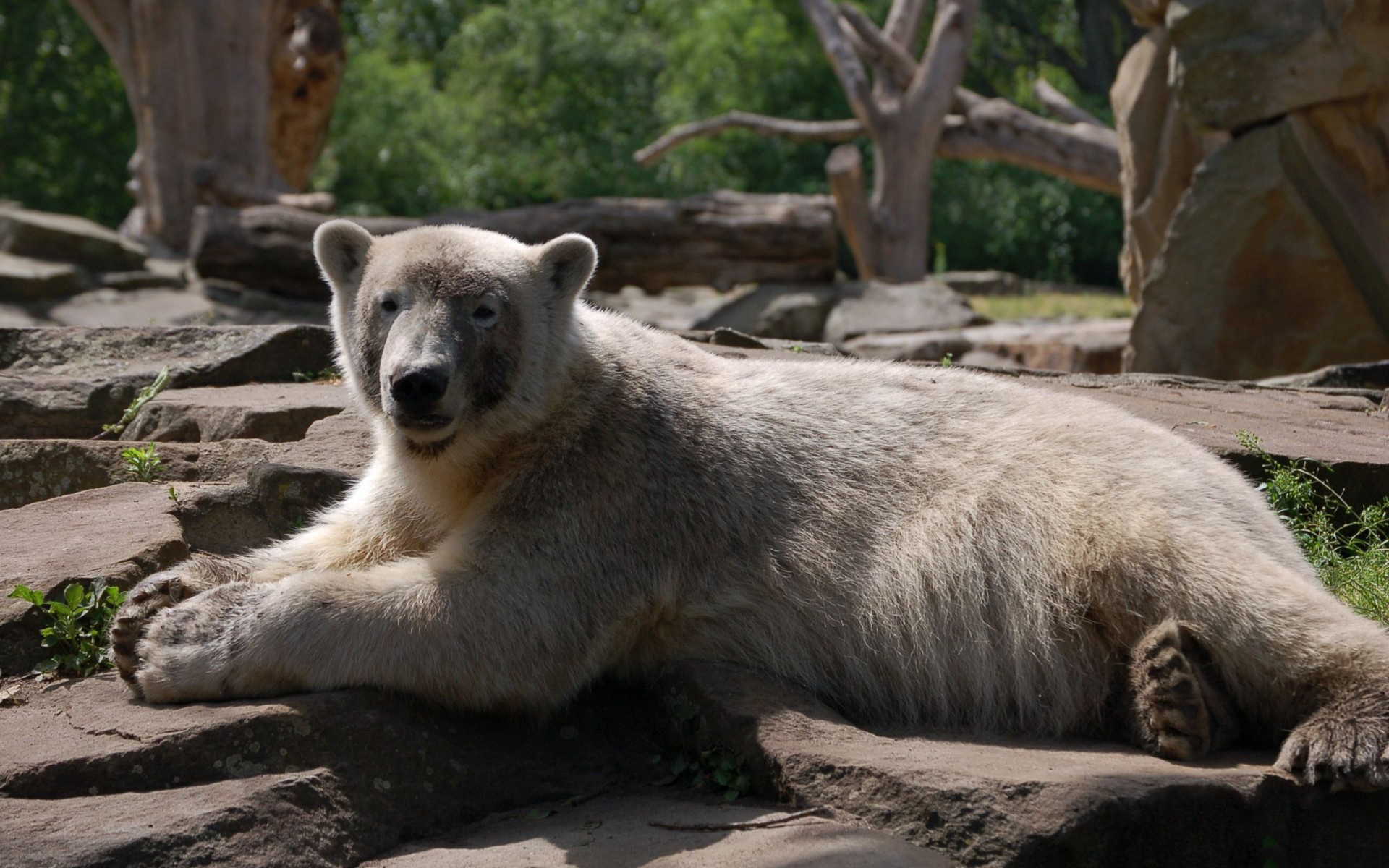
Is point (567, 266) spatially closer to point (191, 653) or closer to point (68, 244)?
point (191, 653)

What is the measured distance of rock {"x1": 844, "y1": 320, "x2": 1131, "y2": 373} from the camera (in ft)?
42.5

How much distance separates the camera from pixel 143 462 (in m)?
5.11

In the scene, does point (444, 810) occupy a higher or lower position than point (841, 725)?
lower

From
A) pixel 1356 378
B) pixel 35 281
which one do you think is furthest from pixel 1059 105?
pixel 35 281

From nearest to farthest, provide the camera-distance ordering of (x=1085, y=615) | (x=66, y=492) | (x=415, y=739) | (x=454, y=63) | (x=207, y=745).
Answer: (x=207, y=745), (x=415, y=739), (x=1085, y=615), (x=66, y=492), (x=454, y=63)

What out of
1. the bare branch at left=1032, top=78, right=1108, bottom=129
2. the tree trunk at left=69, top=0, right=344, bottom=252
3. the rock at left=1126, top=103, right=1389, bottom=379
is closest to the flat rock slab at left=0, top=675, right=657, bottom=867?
the rock at left=1126, top=103, right=1389, bottom=379

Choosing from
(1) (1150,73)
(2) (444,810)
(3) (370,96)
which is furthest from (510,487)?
(3) (370,96)

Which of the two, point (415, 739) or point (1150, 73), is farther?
point (1150, 73)

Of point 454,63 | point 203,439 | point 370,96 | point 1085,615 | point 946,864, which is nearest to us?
point 946,864

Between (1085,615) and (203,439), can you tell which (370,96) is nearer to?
(203,439)

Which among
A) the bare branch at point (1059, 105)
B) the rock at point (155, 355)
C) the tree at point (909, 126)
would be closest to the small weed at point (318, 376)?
the rock at point (155, 355)

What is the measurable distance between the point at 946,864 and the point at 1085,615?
46.4 inches

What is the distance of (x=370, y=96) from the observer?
27344 mm

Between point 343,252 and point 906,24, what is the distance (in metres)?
14.4
